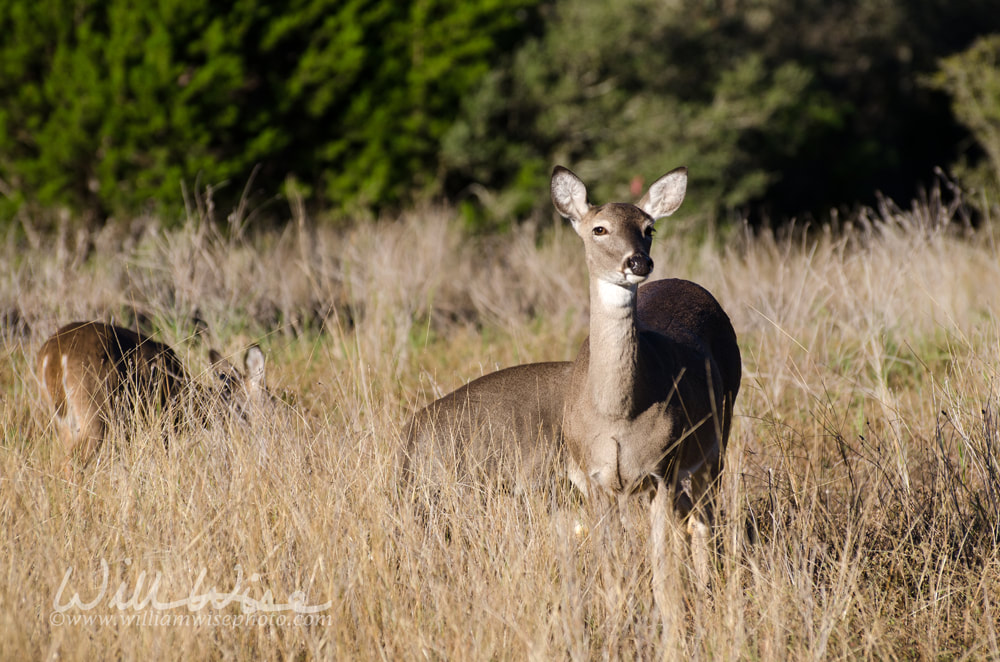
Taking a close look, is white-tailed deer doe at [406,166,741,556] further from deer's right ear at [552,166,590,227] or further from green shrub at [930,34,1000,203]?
green shrub at [930,34,1000,203]

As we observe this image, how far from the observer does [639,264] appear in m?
3.38

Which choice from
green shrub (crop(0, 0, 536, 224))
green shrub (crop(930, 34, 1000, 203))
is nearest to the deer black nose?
green shrub (crop(0, 0, 536, 224))

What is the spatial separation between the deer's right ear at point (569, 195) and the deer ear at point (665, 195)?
9.1 inches

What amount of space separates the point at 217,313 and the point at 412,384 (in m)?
→ 1.58

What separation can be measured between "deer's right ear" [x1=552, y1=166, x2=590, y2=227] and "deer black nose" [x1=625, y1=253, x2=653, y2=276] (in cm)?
56

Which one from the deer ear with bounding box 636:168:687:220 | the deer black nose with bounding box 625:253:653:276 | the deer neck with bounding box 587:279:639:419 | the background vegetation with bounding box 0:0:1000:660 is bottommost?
the background vegetation with bounding box 0:0:1000:660

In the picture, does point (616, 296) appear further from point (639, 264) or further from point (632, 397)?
point (632, 397)

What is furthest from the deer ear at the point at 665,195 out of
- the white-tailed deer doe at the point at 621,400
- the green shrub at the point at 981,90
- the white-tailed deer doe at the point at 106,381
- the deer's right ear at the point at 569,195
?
the green shrub at the point at 981,90

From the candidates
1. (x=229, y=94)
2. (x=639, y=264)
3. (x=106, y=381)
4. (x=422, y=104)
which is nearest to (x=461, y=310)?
(x=106, y=381)

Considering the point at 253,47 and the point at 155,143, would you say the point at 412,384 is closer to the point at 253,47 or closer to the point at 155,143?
the point at 155,143

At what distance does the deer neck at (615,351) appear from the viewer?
3504mm

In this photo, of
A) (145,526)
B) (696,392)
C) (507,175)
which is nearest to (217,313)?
(145,526)

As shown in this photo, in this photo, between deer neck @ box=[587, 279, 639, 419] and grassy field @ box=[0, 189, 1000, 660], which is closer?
grassy field @ box=[0, 189, 1000, 660]

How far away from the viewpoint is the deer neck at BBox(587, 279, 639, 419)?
138 inches
